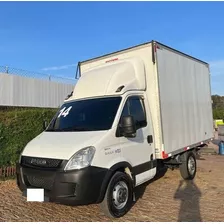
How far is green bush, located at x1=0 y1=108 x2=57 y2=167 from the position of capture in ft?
28.7

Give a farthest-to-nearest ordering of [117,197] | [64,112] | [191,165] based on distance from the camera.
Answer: [191,165] → [64,112] → [117,197]

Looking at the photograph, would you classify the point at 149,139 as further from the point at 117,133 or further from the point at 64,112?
the point at 64,112

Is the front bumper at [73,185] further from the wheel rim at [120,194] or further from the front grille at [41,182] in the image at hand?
the wheel rim at [120,194]

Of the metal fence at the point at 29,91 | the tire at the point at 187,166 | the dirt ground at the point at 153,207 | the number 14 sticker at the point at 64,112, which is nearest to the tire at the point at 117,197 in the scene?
the dirt ground at the point at 153,207

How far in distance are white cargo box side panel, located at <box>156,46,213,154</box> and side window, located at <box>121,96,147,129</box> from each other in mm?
613

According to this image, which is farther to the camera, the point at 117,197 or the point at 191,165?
the point at 191,165

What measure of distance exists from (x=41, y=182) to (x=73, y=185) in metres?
0.62

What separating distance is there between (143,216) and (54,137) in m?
2.17

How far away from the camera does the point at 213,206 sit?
19.1ft

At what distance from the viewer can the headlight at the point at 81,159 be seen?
4.69 metres

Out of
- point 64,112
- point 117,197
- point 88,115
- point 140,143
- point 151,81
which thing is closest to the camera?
point 117,197

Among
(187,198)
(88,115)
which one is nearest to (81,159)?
(88,115)

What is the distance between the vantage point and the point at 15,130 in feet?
29.8

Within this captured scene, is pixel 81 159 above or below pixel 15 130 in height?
below
